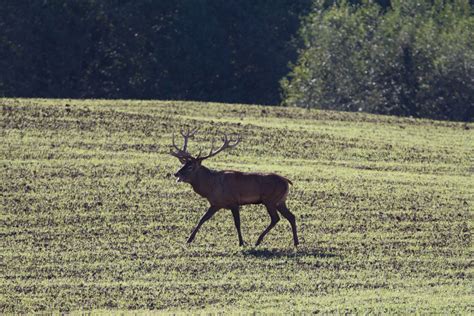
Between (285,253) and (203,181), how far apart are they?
1.78 m

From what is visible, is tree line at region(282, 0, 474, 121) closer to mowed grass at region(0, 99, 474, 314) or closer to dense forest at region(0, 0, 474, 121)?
dense forest at region(0, 0, 474, 121)

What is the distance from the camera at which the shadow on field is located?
18406 mm

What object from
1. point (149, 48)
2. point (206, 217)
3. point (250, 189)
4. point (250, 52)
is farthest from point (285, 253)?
point (250, 52)

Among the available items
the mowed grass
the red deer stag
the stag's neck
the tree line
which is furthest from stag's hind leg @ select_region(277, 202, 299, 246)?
the tree line

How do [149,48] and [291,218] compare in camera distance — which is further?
[149,48]

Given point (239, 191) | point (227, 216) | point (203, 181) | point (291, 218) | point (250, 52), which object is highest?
point (250, 52)

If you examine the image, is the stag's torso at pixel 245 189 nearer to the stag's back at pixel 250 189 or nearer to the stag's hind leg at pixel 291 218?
the stag's back at pixel 250 189

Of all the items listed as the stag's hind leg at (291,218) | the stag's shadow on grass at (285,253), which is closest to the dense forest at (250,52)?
the stag's hind leg at (291,218)

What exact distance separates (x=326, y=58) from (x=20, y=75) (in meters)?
12.5

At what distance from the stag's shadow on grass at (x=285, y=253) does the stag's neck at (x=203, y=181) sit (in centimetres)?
119

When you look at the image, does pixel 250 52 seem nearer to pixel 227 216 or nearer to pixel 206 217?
pixel 227 216

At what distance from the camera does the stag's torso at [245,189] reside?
62.5ft

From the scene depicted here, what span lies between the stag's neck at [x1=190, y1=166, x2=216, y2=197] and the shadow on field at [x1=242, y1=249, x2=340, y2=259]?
3.96 ft

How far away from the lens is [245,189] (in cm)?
1906
